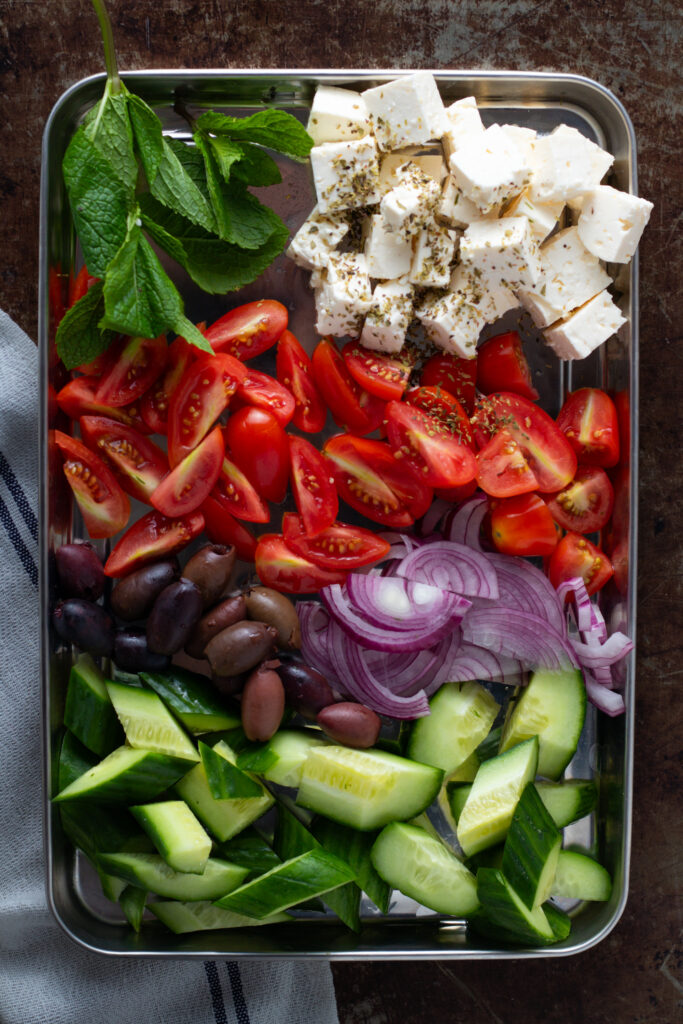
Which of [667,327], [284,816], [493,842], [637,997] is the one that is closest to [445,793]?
[493,842]

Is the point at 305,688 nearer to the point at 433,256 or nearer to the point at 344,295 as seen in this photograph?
the point at 344,295

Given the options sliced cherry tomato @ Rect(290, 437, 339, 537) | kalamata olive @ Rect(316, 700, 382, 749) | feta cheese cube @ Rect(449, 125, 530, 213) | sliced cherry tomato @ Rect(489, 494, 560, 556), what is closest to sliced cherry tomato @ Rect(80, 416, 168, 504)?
sliced cherry tomato @ Rect(290, 437, 339, 537)

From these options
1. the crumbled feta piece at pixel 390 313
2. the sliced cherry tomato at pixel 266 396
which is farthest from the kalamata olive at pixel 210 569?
the crumbled feta piece at pixel 390 313

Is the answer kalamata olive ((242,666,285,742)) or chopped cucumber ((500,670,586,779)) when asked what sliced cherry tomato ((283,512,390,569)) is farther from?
chopped cucumber ((500,670,586,779))

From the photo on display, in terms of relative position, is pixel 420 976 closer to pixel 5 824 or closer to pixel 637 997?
pixel 637 997

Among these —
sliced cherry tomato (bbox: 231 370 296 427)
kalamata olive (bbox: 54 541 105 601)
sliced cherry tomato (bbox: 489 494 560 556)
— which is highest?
sliced cherry tomato (bbox: 231 370 296 427)
